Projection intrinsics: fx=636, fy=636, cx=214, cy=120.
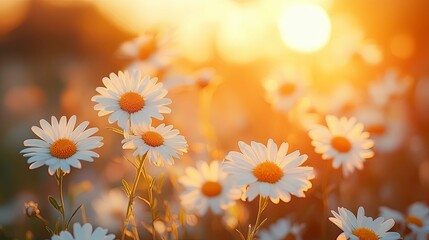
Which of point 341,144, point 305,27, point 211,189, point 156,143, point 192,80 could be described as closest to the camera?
point 156,143

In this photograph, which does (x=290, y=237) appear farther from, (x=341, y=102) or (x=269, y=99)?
(x=341, y=102)

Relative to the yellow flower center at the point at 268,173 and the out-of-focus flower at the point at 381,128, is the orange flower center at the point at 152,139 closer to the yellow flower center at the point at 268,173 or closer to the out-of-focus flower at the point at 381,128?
the yellow flower center at the point at 268,173

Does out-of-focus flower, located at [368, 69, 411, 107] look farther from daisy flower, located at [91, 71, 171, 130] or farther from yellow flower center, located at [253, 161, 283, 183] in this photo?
daisy flower, located at [91, 71, 171, 130]

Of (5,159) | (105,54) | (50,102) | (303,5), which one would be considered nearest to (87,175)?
(5,159)

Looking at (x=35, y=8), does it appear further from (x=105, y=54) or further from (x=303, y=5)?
(x=303, y=5)

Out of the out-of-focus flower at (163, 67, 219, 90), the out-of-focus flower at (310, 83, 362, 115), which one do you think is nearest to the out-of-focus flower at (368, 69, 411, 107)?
the out-of-focus flower at (310, 83, 362, 115)

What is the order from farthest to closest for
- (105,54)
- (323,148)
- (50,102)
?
(105,54)
(50,102)
(323,148)

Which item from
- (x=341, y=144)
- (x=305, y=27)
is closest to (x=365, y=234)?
(x=341, y=144)
